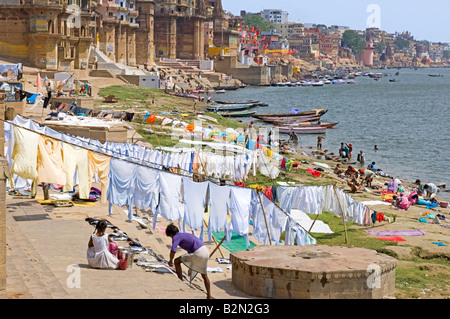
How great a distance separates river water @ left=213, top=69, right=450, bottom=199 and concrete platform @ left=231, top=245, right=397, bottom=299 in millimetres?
22889

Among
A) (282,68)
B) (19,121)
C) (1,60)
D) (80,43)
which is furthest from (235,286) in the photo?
(282,68)

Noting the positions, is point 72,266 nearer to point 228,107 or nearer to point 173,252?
point 173,252

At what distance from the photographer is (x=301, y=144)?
5288 cm

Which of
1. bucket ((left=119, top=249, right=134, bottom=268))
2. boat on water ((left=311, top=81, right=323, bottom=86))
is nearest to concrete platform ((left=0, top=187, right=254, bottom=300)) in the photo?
bucket ((left=119, top=249, right=134, bottom=268))

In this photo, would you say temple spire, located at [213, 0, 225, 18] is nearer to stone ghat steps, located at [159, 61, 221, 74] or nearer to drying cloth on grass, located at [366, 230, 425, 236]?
stone ghat steps, located at [159, 61, 221, 74]

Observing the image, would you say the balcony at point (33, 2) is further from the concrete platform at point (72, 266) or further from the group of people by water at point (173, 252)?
the group of people by water at point (173, 252)

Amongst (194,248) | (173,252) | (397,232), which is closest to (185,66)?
(397,232)

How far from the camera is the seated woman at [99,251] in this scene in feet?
38.5

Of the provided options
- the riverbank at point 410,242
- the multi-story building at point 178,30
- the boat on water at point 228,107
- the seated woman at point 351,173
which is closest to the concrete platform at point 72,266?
the riverbank at point 410,242

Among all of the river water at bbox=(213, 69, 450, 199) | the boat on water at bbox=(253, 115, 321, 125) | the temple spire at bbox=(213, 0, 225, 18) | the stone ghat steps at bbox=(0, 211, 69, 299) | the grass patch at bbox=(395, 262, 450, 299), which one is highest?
the temple spire at bbox=(213, 0, 225, 18)

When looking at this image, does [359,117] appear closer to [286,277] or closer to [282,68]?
Answer: [286,277]

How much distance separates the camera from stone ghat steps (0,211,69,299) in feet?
32.2

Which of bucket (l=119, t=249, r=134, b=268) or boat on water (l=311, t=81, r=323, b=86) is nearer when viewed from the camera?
bucket (l=119, t=249, r=134, b=268)

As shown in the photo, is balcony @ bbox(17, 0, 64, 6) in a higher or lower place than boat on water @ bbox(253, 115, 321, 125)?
higher
